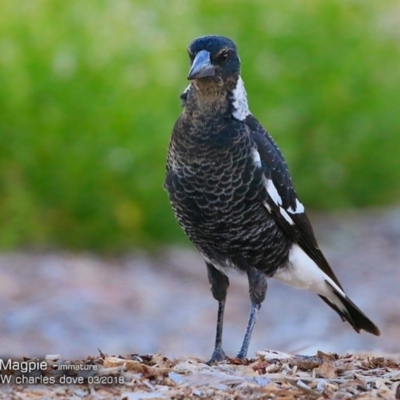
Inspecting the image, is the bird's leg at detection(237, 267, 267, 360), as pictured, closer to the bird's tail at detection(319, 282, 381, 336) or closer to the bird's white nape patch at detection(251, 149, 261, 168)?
the bird's white nape patch at detection(251, 149, 261, 168)

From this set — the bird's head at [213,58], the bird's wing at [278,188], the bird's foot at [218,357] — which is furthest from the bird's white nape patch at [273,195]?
the bird's foot at [218,357]

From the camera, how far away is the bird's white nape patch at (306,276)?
→ 5.72 m

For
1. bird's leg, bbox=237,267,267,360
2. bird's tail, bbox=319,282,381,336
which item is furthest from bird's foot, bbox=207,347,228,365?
bird's tail, bbox=319,282,381,336

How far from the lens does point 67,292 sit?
8812 millimetres

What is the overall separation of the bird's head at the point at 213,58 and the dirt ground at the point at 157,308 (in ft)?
8.95

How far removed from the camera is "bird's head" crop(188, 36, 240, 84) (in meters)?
5.11

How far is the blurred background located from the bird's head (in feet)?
9.81

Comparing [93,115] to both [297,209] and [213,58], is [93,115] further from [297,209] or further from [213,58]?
[213,58]

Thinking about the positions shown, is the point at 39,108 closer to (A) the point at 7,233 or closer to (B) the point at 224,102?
(A) the point at 7,233

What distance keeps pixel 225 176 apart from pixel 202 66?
541mm

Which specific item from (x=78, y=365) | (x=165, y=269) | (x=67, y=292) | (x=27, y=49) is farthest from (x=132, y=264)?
(x=78, y=365)

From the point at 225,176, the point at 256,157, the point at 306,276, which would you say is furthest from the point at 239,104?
the point at 306,276

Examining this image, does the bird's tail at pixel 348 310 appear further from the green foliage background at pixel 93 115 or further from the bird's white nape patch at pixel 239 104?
the green foliage background at pixel 93 115

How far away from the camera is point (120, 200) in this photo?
32.2ft
